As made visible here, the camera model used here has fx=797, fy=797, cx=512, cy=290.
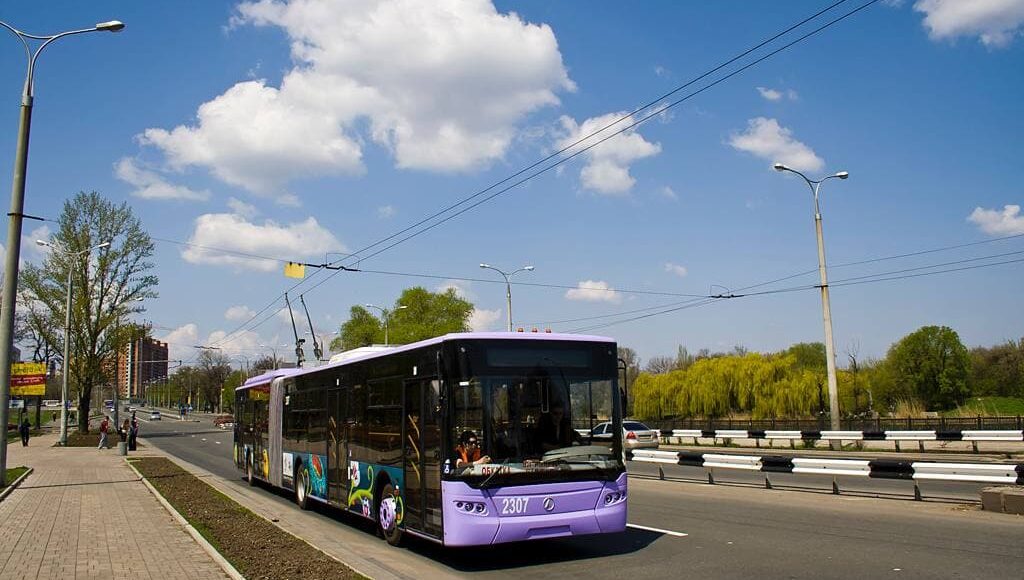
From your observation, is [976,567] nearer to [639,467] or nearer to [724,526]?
[724,526]

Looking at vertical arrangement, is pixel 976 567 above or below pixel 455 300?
below

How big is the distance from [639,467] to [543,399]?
18.1m

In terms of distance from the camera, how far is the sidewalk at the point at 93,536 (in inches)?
367

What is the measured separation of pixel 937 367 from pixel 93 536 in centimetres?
8294

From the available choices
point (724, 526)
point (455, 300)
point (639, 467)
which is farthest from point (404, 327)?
point (724, 526)

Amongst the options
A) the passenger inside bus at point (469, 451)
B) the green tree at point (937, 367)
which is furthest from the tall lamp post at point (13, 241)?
the green tree at point (937, 367)

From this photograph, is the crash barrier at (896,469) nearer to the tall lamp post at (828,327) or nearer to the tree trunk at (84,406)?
the tall lamp post at (828,327)

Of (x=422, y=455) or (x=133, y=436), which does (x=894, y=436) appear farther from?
(x=133, y=436)

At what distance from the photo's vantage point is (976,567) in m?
8.60

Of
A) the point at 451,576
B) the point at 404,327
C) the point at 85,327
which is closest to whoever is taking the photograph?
the point at 451,576

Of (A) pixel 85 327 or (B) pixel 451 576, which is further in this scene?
(A) pixel 85 327

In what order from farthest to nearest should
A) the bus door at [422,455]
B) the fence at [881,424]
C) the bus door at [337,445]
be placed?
the fence at [881,424]
the bus door at [337,445]
the bus door at [422,455]

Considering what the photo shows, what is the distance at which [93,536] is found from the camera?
1201cm

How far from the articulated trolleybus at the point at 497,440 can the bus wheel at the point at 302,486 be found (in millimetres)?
4659
